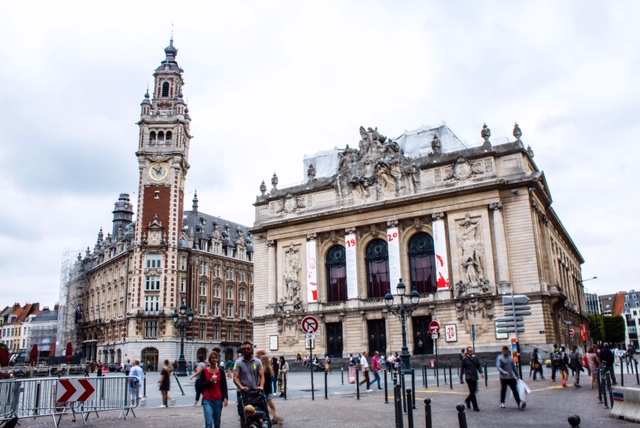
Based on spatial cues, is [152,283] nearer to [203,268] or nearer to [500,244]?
[203,268]

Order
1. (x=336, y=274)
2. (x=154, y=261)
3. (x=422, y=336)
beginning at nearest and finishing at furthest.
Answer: (x=422, y=336) < (x=336, y=274) < (x=154, y=261)

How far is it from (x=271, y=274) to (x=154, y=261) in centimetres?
2083

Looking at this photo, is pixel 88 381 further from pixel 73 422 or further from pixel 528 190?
pixel 528 190

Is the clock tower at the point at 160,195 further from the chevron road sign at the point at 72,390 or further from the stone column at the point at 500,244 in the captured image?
the chevron road sign at the point at 72,390

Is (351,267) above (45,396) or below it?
above

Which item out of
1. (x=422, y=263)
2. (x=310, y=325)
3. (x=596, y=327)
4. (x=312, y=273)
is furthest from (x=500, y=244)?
(x=596, y=327)

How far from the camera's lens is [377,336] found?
48938 mm

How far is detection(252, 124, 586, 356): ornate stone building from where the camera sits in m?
44.2

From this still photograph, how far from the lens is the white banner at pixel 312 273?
52.3 meters

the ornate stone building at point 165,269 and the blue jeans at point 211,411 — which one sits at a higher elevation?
the ornate stone building at point 165,269

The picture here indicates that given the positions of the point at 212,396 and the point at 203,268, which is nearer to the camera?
the point at 212,396

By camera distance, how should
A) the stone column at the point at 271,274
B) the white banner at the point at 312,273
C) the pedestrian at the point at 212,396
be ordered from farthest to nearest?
1. the stone column at the point at 271,274
2. the white banner at the point at 312,273
3. the pedestrian at the point at 212,396

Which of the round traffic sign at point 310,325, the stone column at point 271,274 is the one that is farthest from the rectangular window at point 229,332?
the round traffic sign at point 310,325

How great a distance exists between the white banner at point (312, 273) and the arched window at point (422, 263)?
30.4 feet
